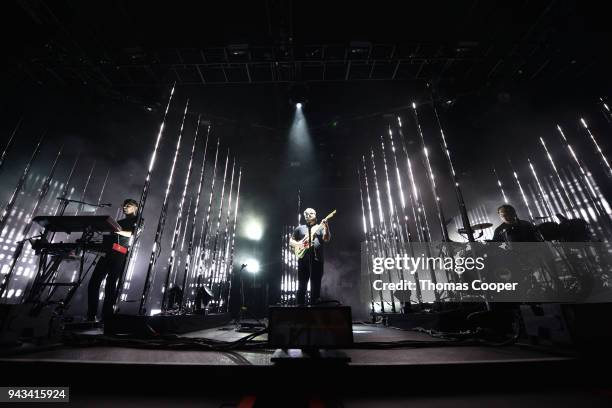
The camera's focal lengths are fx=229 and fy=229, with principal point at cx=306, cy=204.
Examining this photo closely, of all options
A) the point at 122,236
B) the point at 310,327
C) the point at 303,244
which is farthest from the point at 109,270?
the point at 310,327

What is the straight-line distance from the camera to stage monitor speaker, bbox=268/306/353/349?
135 centimetres

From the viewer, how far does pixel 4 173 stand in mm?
5383

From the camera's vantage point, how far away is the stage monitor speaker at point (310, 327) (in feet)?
4.43

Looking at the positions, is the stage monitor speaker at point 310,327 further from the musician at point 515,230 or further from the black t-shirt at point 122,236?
the musician at point 515,230

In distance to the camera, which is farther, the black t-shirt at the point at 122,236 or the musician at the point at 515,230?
the musician at the point at 515,230

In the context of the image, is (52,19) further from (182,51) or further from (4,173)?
(4,173)

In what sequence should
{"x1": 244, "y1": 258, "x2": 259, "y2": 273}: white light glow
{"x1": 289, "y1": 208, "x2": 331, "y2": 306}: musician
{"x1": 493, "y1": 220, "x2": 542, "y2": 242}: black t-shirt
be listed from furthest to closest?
{"x1": 244, "y1": 258, "x2": 259, "y2": 273}: white light glow
{"x1": 289, "y1": 208, "x2": 331, "y2": 306}: musician
{"x1": 493, "y1": 220, "x2": 542, "y2": 242}: black t-shirt

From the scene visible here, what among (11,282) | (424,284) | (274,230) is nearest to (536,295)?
(424,284)

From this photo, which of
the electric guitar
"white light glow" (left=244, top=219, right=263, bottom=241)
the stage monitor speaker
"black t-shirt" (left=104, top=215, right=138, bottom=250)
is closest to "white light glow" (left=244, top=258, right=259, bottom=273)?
"white light glow" (left=244, top=219, right=263, bottom=241)

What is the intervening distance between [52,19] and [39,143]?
10.4 feet

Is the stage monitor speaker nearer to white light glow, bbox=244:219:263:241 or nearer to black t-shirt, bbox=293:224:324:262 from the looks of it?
black t-shirt, bbox=293:224:324:262

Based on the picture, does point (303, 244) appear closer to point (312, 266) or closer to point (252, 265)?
point (312, 266)

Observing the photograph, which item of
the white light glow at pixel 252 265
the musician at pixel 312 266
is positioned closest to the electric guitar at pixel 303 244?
the musician at pixel 312 266

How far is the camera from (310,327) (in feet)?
4.54
